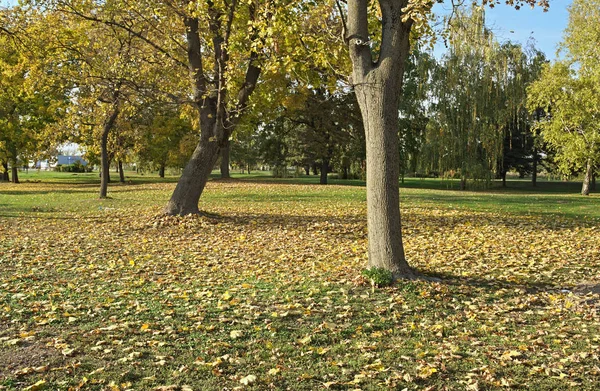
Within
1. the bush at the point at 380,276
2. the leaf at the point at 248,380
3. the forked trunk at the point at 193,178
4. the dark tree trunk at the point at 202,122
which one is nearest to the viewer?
the leaf at the point at 248,380

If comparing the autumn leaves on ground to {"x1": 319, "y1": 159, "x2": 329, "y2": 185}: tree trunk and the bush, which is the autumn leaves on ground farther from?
{"x1": 319, "y1": 159, "x2": 329, "y2": 185}: tree trunk

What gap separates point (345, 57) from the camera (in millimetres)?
11836

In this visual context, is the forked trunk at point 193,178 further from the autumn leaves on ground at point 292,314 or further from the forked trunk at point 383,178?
the forked trunk at point 383,178

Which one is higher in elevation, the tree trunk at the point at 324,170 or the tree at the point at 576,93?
the tree at the point at 576,93

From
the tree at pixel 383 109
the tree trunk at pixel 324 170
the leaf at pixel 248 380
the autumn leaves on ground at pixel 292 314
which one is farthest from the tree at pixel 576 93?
the leaf at pixel 248 380

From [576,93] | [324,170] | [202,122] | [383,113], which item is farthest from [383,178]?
[324,170]

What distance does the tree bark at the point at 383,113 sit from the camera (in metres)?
7.30

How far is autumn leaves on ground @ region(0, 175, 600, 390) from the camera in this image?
174 inches

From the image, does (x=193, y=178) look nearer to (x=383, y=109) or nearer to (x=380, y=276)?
(x=383, y=109)

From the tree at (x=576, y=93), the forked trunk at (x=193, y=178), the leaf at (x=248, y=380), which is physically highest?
the tree at (x=576, y=93)

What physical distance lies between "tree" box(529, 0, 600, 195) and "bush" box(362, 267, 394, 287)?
25.9m

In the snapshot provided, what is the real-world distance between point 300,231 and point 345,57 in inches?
178

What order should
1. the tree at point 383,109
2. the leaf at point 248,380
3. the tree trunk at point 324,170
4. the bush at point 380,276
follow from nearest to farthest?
1. the leaf at point 248,380
2. the bush at point 380,276
3. the tree at point 383,109
4. the tree trunk at point 324,170

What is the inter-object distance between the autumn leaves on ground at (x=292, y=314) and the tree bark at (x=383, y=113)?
65 centimetres
